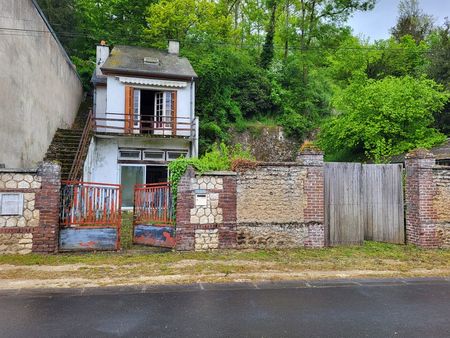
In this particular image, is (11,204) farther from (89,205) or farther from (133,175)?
(133,175)

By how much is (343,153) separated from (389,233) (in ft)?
33.4

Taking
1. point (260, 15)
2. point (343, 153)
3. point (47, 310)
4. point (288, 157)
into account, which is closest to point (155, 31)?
point (260, 15)

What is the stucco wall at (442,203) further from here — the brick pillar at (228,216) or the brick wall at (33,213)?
the brick wall at (33,213)

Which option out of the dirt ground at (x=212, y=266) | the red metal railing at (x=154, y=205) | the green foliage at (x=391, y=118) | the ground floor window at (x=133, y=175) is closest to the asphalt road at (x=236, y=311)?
the dirt ground at (x=212, y=266)

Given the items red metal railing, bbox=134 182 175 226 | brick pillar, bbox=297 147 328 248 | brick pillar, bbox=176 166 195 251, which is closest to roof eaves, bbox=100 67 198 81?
red metal railing, bbox=134 182 175 226

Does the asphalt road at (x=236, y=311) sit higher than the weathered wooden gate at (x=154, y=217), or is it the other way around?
the weathered wooden gate at (x=154, y=217)

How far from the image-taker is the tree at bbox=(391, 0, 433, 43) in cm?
3244

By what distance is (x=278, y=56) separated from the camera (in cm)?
3003

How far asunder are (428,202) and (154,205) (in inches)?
297

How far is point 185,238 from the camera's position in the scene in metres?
8.95

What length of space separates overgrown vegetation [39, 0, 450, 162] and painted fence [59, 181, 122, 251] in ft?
42.5

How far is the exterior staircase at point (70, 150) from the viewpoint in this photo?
43.3 feet

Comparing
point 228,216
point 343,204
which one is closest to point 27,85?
point 228,216

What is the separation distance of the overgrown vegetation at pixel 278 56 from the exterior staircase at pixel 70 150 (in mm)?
7758
